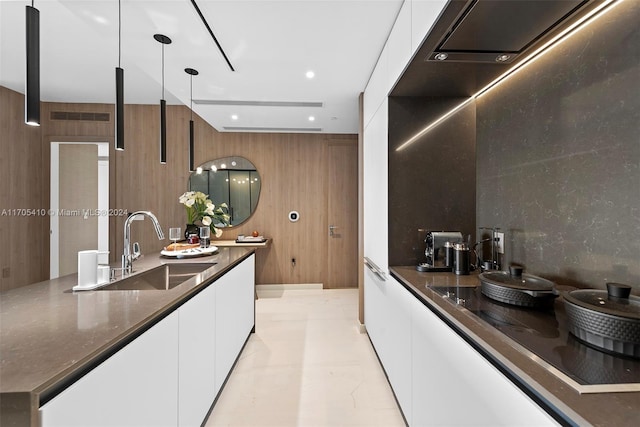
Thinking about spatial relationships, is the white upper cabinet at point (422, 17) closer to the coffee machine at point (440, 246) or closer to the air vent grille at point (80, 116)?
the coffee machine at point (440, 246)

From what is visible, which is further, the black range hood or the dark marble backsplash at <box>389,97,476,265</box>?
the dark marble backsplash at <box>389,97,476,265</box>

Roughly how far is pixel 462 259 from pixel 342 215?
10.3ft

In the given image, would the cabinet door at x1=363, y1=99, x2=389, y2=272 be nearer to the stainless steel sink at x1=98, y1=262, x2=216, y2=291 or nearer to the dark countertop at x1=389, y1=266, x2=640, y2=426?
the dark countertop at x1=389, y1=266, x2=640, y2=426

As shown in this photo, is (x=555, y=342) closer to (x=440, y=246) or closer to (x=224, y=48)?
(x=440, y=246)

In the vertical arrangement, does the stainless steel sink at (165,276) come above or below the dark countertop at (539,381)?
below

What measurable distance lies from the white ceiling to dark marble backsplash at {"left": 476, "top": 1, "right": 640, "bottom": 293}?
0.98 metres

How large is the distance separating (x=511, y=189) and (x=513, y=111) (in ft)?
1.49

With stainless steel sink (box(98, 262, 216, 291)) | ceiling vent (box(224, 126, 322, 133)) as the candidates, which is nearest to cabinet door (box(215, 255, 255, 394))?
stainless steel sink (box(98, 262, 216, 291))

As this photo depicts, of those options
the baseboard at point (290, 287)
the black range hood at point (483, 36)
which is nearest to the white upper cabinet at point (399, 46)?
the black range hood at point (483, 36)

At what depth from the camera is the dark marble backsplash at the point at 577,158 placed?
1.08 metres

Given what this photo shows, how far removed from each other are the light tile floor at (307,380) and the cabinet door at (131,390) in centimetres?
79

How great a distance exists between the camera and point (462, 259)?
1709mm

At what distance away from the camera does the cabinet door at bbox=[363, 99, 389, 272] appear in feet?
7.09

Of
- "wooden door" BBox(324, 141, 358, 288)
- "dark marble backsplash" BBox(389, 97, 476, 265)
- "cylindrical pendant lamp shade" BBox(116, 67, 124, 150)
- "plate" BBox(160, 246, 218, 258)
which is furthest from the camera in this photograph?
"wooden door" BBox(324, 141, 358, 288)
